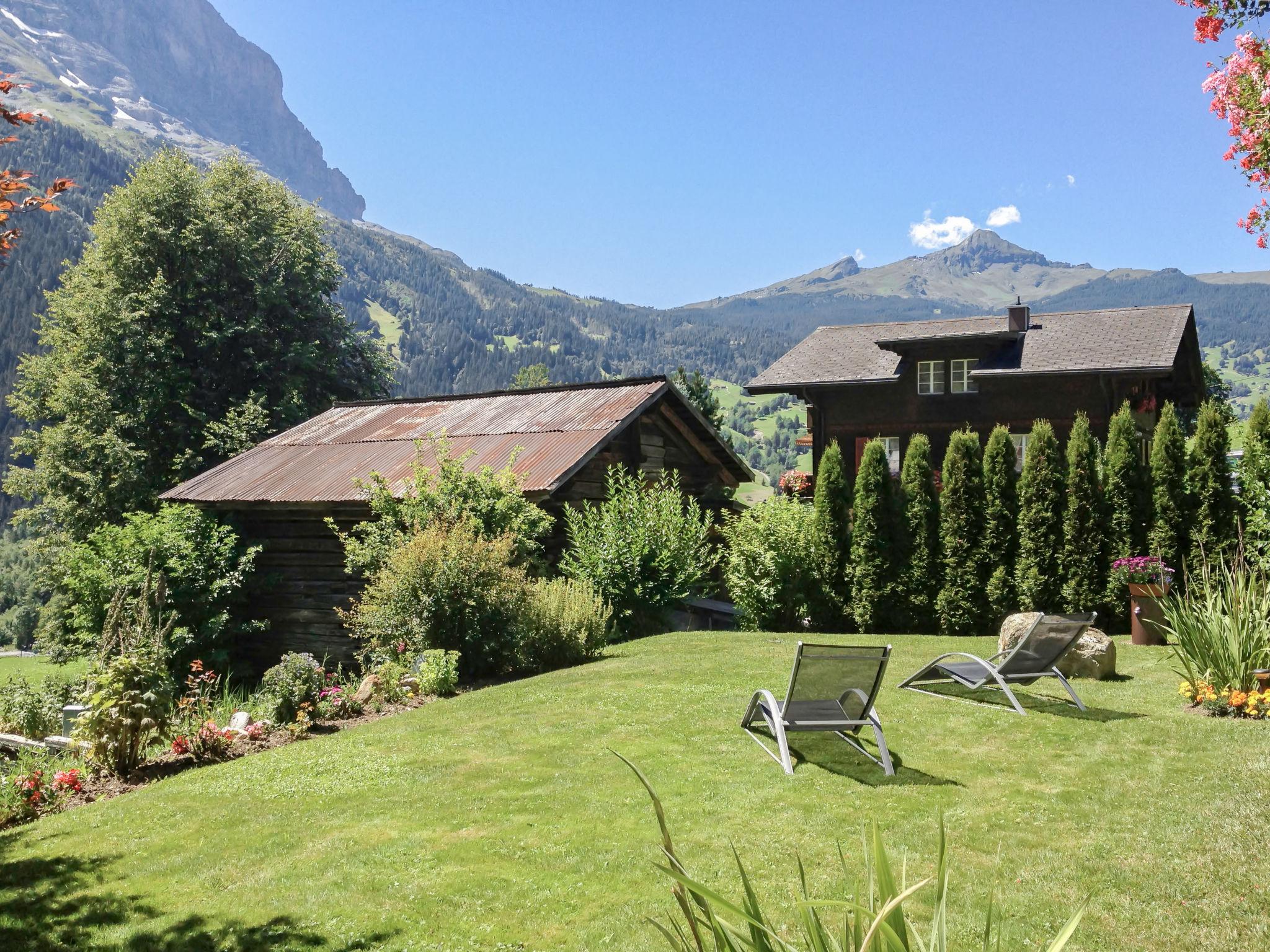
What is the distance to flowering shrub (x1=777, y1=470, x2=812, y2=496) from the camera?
21.4 metres

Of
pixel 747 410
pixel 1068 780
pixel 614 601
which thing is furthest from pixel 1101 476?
pixel 747 410

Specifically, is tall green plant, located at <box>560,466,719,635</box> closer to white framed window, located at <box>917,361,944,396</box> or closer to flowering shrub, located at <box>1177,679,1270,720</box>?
flowering shrub, located at <box>1177,679,1270,720</box>

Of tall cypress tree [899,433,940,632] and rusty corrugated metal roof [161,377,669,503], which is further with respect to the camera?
rusty corrugated metal roof [161,377,669,503]

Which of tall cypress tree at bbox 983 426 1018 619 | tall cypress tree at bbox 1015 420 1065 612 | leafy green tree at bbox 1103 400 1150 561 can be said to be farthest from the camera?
tall cypress tree at bbox 983 426 1018 619

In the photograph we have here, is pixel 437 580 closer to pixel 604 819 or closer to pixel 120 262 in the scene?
pixel 604 819

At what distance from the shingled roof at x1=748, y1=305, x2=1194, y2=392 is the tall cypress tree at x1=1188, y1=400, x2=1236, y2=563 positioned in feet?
44.2

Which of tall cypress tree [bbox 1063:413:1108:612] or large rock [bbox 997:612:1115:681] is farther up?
tall cypress tree [bbox 1063:413:1108:612]

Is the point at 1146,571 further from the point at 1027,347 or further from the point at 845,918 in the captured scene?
the point at 1027,347

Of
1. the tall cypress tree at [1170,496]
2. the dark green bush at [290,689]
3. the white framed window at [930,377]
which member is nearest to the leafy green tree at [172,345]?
the dark green bush at [290,689]

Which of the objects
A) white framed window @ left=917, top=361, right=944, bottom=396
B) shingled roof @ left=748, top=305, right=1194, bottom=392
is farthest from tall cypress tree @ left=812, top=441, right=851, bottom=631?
white framed window @ left=917, top=361, right=944, bottom=396

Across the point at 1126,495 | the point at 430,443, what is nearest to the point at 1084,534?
the point at 1126,495

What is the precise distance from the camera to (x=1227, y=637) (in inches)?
318

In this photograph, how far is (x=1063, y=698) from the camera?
888 cm

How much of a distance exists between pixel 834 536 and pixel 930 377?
15.8 m
